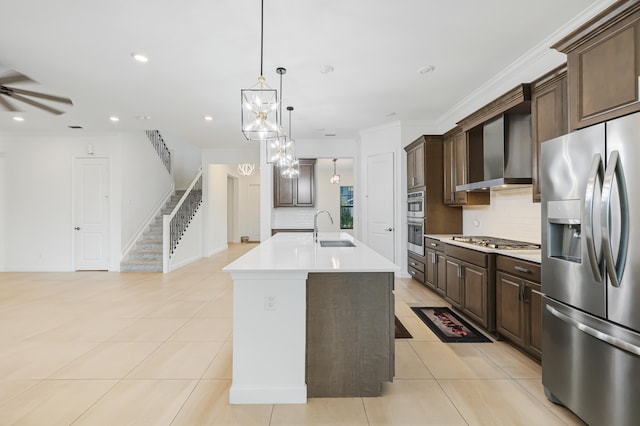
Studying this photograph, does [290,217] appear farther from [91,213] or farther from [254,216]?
[254,216]

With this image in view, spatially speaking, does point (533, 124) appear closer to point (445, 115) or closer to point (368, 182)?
point (445, 115)

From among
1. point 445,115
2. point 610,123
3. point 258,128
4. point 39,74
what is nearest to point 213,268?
point 39,74

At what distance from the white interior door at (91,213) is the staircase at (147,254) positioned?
1.55ft

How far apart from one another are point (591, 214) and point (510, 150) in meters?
1.86

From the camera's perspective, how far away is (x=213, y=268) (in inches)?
253

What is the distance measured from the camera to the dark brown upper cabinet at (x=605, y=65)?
150cm

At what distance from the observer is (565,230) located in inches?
73.5

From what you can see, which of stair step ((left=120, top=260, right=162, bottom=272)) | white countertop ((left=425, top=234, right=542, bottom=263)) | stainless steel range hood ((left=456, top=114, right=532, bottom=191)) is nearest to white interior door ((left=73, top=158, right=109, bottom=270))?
stair step ((left=120, top=260, right=162, bottom=272))

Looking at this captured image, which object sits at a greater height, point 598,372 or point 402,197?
point 402,197

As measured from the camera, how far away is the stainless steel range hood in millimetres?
3041

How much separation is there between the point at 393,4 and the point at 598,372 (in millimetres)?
2754

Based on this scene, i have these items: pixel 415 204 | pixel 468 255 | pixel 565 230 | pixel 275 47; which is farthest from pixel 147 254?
pixel 565 230

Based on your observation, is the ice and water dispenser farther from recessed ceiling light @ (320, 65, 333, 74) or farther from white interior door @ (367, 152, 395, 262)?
white interior door @ (367, 152, 395, 262)

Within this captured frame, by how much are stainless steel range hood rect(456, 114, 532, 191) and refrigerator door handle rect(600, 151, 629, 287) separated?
5.11 ft
